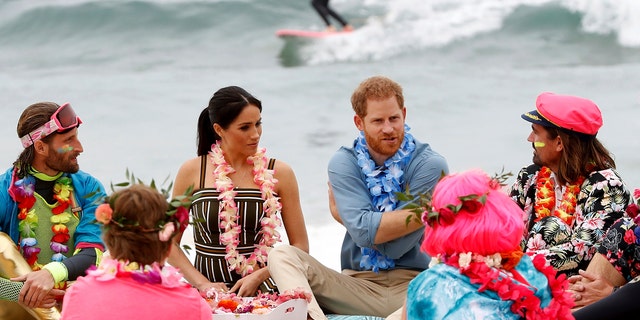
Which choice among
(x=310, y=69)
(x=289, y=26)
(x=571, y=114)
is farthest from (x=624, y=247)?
(x=289, y=26)

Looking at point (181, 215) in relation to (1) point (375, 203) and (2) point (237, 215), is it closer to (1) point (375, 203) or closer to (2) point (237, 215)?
(2) point (237, 215)

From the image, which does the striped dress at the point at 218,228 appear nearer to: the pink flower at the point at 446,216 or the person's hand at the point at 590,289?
the person's hand at the point at 590,289

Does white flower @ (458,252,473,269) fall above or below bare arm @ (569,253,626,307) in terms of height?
above

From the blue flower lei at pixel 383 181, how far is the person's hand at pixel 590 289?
0.92 metres

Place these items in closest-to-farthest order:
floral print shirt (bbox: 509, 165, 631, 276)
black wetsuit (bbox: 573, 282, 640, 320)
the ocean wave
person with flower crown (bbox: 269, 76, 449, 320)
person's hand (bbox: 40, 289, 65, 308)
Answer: black wetsuit (bbox: 573, 282, 640, 320) < person's hand (bbox: 40, 289, 65, 308) < floral print shirt (bbox: 509, 165, 631, 276) < person with flower crown (bbox: 269, 76, 449, 320) < the ocean wave

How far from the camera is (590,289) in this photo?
14.2 ft

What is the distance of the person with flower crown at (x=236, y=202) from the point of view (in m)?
4.84

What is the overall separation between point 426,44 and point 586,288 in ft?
40.4

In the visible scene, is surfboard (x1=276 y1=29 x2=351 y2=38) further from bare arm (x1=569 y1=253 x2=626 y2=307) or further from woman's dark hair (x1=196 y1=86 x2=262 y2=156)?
bare arm (x1=569 y1=253 x2=626 y2=307)

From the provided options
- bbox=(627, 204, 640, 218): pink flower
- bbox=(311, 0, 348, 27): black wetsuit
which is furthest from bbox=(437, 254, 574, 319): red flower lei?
bbox=(311, 0, 348, 27): black wetsuit

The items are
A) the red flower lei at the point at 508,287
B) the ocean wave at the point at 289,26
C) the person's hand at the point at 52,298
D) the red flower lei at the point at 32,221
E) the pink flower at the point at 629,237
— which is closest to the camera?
the red flower lei at the point at 508,287

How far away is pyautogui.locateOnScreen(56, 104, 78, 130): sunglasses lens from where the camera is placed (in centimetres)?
468

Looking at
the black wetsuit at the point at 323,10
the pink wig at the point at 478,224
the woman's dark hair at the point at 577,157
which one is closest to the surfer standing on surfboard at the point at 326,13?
the black wetsuit at the point at 323,10

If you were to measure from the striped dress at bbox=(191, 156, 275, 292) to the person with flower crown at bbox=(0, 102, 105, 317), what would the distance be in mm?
507
